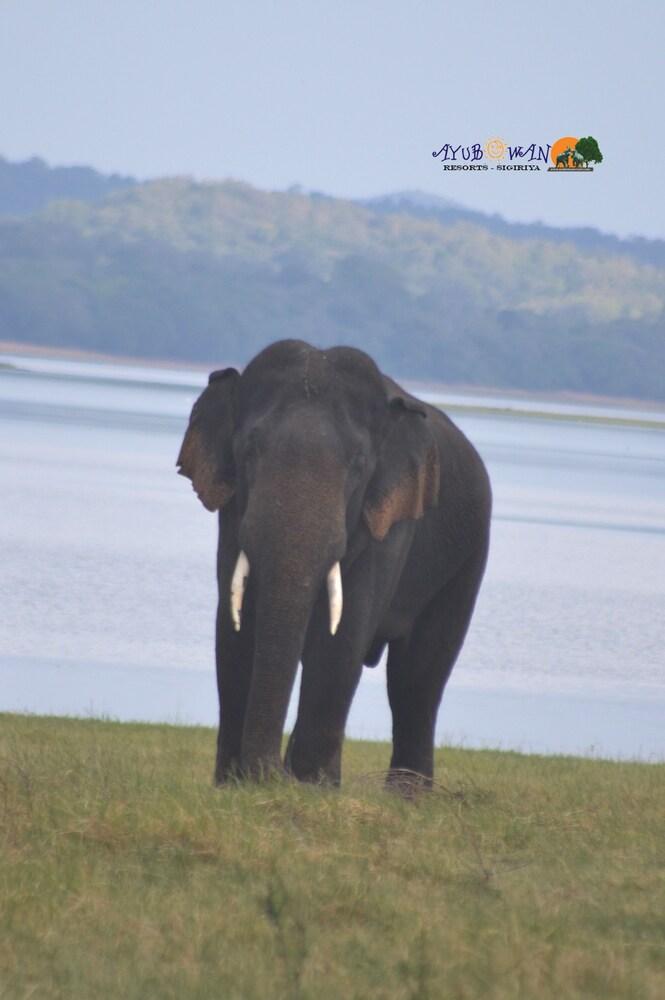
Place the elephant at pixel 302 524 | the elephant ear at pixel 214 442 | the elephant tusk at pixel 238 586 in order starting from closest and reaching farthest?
the elephant at pixel 302 524
the elephant tusk at pixel 238 586
the elephant ear at pixel 214 442

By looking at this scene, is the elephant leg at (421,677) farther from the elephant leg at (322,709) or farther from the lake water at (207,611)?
the lake water at (207,611)

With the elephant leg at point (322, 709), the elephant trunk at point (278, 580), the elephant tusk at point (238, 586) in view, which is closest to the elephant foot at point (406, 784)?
the elephant leg at point (322, 709)

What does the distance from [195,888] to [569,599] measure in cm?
3422

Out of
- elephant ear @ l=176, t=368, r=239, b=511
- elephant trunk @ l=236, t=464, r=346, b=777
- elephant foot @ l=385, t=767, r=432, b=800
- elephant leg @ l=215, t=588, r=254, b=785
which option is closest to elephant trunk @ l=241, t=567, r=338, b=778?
elephant trunk @ l=236, t=464, r=346, b=777

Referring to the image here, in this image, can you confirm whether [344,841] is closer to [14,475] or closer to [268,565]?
[268,565]

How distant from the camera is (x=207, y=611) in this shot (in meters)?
34.0

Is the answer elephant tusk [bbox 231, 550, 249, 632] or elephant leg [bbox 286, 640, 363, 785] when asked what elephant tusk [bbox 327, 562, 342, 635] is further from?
elephant tusk [bbox 231, 550, 249, 632]

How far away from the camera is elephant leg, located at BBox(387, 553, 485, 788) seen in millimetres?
12695

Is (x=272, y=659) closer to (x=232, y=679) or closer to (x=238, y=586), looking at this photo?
(x=238, y=586)

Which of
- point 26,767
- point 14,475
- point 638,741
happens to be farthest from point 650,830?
point 14,475

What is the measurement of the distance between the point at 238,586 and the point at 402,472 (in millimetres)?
1298

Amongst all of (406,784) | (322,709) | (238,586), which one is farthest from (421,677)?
(238,586)

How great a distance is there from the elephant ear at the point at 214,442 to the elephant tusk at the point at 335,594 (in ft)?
2.61

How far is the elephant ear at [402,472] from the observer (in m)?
A: 10.6
